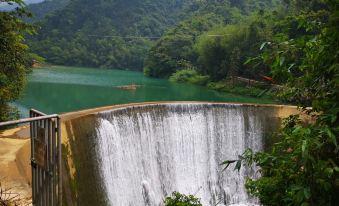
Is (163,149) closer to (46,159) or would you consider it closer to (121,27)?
(46,159)

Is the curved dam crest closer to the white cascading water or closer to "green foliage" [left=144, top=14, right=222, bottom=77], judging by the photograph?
the white cascading water

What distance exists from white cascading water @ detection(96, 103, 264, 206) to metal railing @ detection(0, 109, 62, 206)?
377 cm

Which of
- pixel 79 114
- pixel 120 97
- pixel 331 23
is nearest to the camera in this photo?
pixel 331 23

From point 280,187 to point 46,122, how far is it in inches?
70.7

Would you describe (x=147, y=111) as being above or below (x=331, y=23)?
below

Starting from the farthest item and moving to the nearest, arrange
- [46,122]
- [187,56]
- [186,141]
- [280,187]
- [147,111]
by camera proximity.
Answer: [187,56] < [186,141] < [147,111] < [46,122] < [280,187]

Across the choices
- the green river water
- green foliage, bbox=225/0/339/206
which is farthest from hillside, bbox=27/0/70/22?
green foliage, bbox=225/0/339/206

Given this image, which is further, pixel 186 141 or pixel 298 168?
pixel 186 141

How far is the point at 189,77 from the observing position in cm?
2939

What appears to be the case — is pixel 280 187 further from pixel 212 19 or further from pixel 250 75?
pixel 212 19

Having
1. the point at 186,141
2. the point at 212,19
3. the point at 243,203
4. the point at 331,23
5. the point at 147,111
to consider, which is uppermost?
the point at 212,19

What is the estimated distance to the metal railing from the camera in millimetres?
3045

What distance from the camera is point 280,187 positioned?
2.06 metres

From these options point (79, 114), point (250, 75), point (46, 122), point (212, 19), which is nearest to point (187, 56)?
point (212, 19)
